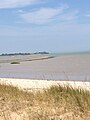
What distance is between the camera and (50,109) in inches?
283

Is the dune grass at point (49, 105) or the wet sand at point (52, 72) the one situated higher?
the dune grass at point (49, 105)

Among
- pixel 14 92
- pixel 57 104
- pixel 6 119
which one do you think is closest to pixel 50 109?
pixel 57 104

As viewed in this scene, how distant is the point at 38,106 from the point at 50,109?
0.45 metres

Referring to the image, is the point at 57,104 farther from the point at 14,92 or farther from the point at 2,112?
the point at 14,92

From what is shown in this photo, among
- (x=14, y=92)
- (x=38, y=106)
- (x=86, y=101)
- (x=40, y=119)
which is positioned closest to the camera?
(x=40, y=119)

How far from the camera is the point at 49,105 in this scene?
7500mm

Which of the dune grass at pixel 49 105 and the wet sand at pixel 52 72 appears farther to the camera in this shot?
the wet sand at pixel 52 72

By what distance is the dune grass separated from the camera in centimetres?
673

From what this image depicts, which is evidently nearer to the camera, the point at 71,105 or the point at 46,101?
the point at 71,105

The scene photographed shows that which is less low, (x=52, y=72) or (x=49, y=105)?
(x=49, y=105)

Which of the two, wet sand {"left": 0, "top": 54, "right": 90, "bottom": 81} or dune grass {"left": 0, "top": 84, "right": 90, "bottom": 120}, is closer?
dune grass {"left": 0, "top": 84, "right": 90, "bottom": 120}

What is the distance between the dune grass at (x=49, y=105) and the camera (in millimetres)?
6727

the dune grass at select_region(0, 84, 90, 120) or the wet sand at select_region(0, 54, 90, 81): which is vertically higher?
the dune grass at select_region(0, 84, 90, 120)

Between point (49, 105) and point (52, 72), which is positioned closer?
point (49, 105)
